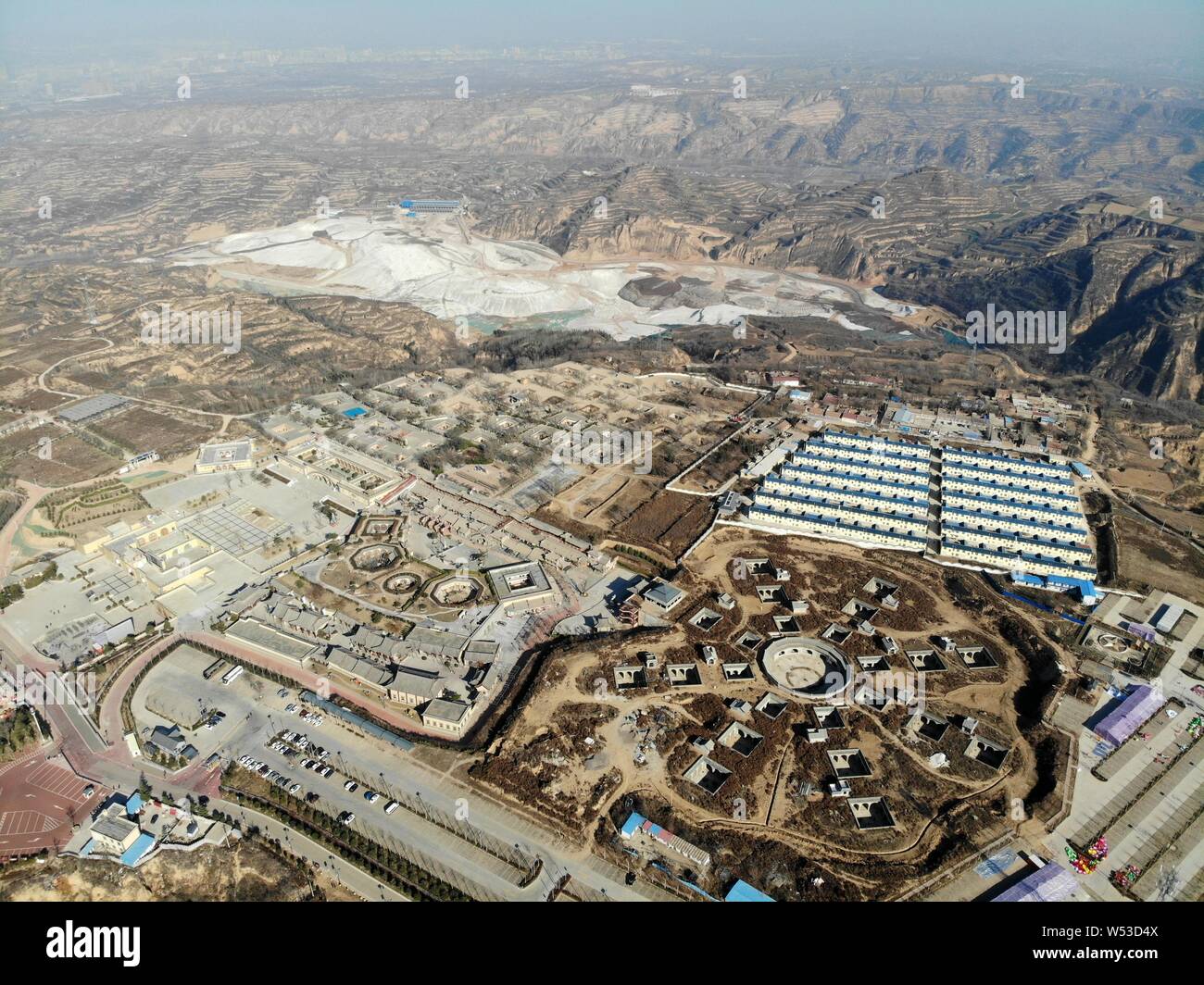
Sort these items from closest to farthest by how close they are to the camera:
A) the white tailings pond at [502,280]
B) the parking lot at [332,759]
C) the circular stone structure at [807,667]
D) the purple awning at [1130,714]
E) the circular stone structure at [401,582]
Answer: the parking lot at [332,759] → the purple awning at [1130,714] → the circular stone structure at [807,667] → the circular stone structure at [401,582] → the white tailings pond at [502,280]

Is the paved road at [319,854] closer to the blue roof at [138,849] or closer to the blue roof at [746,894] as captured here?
the blue roof at [138,849]

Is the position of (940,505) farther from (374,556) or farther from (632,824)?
(374,556)

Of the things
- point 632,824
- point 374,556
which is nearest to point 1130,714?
point 632,824

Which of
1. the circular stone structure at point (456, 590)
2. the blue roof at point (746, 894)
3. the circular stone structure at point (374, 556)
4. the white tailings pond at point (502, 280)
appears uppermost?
the white tailings pond at point (502, 280)

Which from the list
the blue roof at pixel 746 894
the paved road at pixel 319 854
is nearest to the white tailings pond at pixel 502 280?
the paved road at pixel 319 854

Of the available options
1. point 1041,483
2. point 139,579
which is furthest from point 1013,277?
point 139,579

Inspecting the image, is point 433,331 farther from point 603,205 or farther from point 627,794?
point 627,794

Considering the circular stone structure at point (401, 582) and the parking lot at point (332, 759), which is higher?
the circular stone structure at point (401, 582)

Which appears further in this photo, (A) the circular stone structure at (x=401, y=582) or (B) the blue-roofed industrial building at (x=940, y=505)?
(B) the blue-roofed industrial building at (x=940, y=505)
